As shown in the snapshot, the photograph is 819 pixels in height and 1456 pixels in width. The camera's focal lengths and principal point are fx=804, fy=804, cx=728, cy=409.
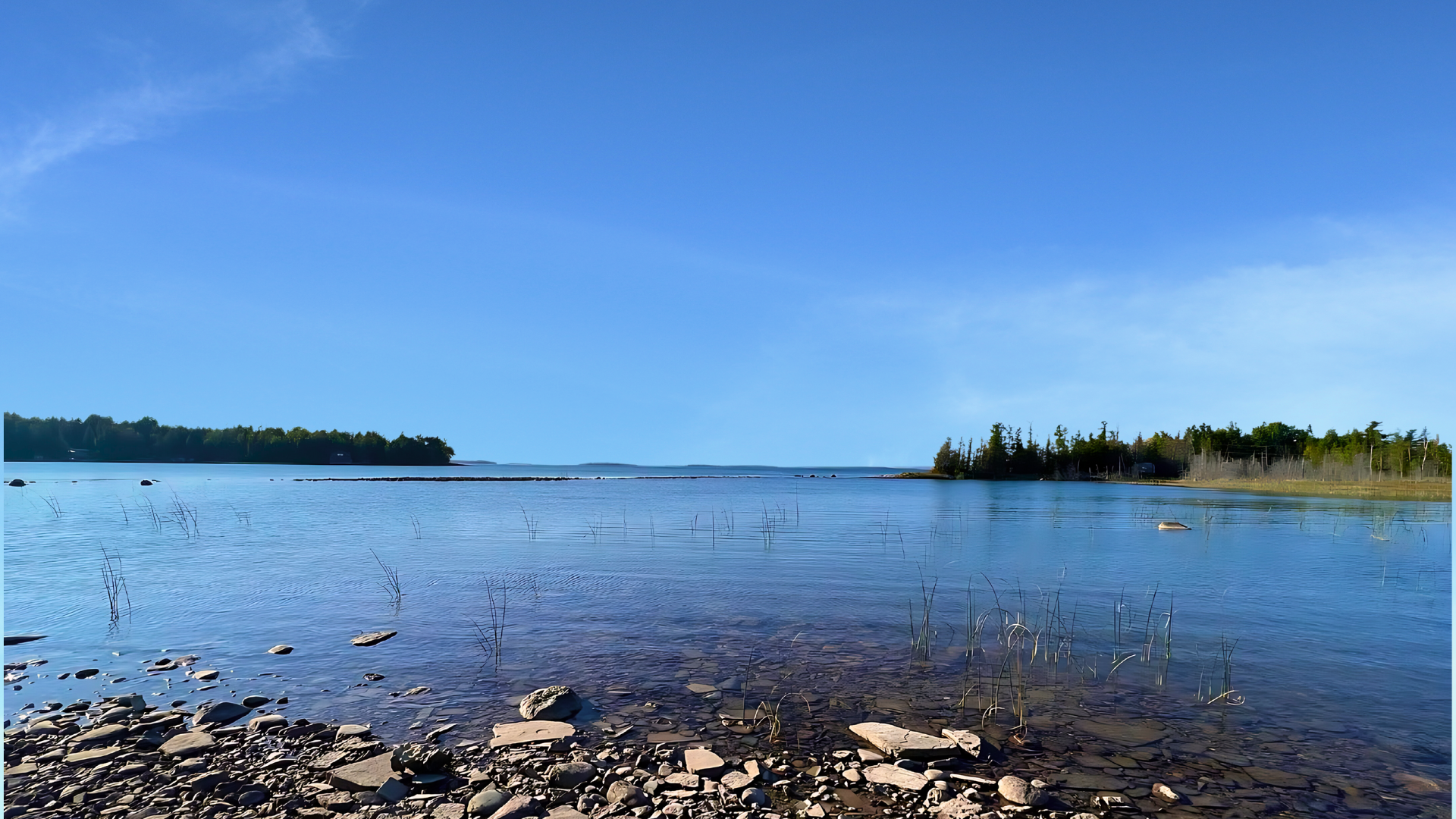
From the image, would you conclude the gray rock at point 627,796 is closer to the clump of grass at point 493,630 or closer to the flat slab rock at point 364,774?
the flat slab rock at point 364,774

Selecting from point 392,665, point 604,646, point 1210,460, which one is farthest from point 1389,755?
point 1210,460

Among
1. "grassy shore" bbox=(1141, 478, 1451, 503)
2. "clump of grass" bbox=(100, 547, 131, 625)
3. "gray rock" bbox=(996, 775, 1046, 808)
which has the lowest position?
"clump of grass" bbox=(100, 547, 131, 625)

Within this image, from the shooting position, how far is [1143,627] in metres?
17.3

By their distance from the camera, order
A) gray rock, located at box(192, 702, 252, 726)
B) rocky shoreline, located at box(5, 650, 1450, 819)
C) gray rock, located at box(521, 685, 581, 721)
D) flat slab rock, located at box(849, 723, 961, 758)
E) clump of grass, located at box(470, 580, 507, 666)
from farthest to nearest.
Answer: clump of grass, located at box(470, 580, 507, 666) < gray rock, located at box(521, 685, 581, 721) < gray rock, located at box(192, 702, 252, 726) < flat slab rock, located at box(849, 723, 961, 758) < rocky shoreline, located at box(5, 650, 1450, 819)

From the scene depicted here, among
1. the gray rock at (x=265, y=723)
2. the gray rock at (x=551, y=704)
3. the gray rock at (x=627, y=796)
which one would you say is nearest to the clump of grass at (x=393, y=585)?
the gray rock at (x=265, y=723)

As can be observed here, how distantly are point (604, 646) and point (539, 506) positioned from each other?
47799 millimetres

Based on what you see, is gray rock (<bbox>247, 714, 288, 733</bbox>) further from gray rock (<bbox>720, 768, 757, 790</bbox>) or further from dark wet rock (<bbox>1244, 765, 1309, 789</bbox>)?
dark wet rock (<bbox>1244, 765, 1309, 789</bbox>)

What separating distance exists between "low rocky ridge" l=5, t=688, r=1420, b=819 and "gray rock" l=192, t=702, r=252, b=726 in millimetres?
92

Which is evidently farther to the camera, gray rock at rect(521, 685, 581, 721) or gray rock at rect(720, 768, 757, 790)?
gray rock at rect(521, 685, 581, 721)

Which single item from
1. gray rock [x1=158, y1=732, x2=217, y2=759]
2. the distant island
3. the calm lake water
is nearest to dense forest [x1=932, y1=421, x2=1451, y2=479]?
the distant island

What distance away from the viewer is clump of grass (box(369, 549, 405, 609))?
64.9 ft

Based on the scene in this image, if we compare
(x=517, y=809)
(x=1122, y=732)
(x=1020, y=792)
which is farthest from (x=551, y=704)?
(x=1122, y=732)

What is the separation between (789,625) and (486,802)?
967cm

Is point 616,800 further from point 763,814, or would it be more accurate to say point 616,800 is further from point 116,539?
point 116,539
